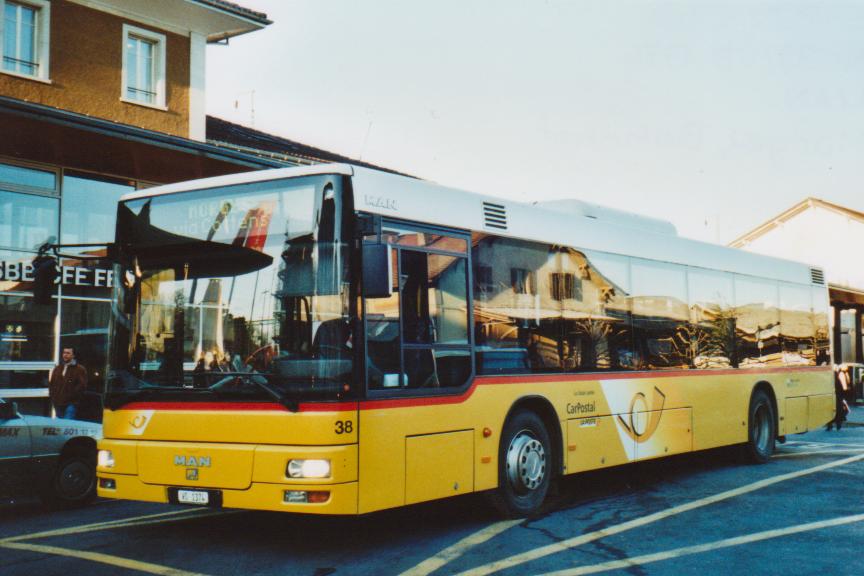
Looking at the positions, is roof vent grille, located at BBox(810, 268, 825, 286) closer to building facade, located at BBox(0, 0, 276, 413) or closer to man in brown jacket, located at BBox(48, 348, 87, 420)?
building facade, located at BBox(0, 0, 276, 413)

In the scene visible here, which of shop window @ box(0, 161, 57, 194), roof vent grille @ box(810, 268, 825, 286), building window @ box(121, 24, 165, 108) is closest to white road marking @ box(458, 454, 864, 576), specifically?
roof vent grille @ box(810, 268, 825, 286)

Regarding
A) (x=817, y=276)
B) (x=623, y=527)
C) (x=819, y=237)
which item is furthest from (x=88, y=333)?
(x=819, y=237)

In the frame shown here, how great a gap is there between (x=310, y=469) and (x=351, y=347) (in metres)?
0.92

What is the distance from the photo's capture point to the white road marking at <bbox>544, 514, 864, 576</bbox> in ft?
21.5

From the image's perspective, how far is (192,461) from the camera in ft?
23.2

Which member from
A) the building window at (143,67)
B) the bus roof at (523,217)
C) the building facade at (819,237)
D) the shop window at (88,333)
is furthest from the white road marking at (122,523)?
the building facade at (819,237)

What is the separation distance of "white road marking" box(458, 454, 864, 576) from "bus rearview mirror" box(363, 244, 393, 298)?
6.80 ft

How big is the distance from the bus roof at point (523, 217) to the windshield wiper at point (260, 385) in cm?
148

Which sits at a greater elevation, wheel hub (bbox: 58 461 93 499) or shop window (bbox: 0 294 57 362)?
shop window (bbox: 0 294 57 362)

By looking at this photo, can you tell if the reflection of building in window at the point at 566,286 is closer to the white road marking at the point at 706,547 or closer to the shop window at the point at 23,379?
the white road marking at the point at 706,547

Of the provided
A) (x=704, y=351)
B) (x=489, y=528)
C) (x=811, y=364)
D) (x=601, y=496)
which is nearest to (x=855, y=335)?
(x=811, y=364)

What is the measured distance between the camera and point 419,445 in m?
7.38

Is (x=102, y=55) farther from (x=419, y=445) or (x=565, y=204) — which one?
(x=419, y=445)

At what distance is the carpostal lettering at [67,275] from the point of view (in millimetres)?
14875
